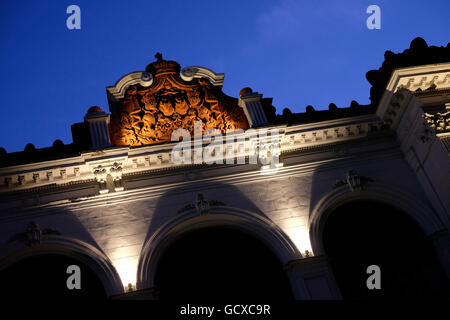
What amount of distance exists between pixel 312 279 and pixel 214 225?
2581mm

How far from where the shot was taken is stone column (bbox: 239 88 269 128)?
12.2 meters

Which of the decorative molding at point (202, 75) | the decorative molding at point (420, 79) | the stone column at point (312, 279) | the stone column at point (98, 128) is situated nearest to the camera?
the stone column at point (312, 279)

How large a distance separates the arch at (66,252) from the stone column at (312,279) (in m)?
3.80

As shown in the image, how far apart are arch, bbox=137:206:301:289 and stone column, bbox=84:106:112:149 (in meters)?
2.63

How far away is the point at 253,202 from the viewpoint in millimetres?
11070

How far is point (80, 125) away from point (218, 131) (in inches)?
143

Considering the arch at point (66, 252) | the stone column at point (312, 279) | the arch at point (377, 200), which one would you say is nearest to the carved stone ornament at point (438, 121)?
the arch at point (377, 200)

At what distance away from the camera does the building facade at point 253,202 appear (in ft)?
33.6

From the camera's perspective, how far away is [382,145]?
12.1 meters

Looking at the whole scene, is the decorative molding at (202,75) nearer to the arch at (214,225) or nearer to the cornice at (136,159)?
the cornice at (136,159)

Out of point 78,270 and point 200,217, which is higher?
point 200,217

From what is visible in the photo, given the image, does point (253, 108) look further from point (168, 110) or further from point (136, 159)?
point (136, 159)
